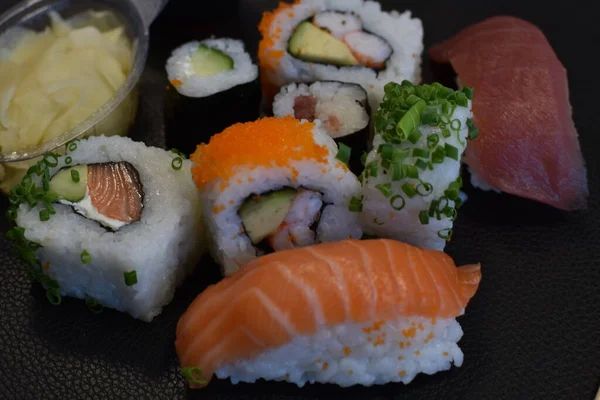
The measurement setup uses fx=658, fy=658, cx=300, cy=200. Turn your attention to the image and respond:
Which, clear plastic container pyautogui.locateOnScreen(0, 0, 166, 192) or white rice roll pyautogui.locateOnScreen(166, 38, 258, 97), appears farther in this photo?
white rice roll pyautogui.locateOnScreen(166, 38, 258, 97)

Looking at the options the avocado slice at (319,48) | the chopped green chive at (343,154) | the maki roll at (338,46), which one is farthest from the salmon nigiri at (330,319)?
the avocado slice at (319,48)

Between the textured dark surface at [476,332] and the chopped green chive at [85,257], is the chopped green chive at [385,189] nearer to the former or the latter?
the textured dark surface at [476,332]

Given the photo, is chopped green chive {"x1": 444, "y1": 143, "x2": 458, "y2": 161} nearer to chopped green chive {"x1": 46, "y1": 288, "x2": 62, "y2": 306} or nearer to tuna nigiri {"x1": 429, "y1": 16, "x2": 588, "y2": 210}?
tuna nigiri {"x1": 429, "y1": 16, "x2": 588, "y2": 210}

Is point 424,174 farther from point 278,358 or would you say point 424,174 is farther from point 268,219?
point 278,358

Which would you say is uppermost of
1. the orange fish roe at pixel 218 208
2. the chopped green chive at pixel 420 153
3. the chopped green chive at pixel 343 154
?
the chopped green chive at pixel 420 153

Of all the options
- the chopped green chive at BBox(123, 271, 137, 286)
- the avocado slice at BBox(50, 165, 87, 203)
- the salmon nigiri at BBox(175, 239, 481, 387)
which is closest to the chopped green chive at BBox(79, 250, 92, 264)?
the chopped green chive at BBox(123, 271, 137, 286)

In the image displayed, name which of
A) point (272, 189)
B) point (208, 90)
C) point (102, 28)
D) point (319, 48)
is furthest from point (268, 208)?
point (102, 28)
